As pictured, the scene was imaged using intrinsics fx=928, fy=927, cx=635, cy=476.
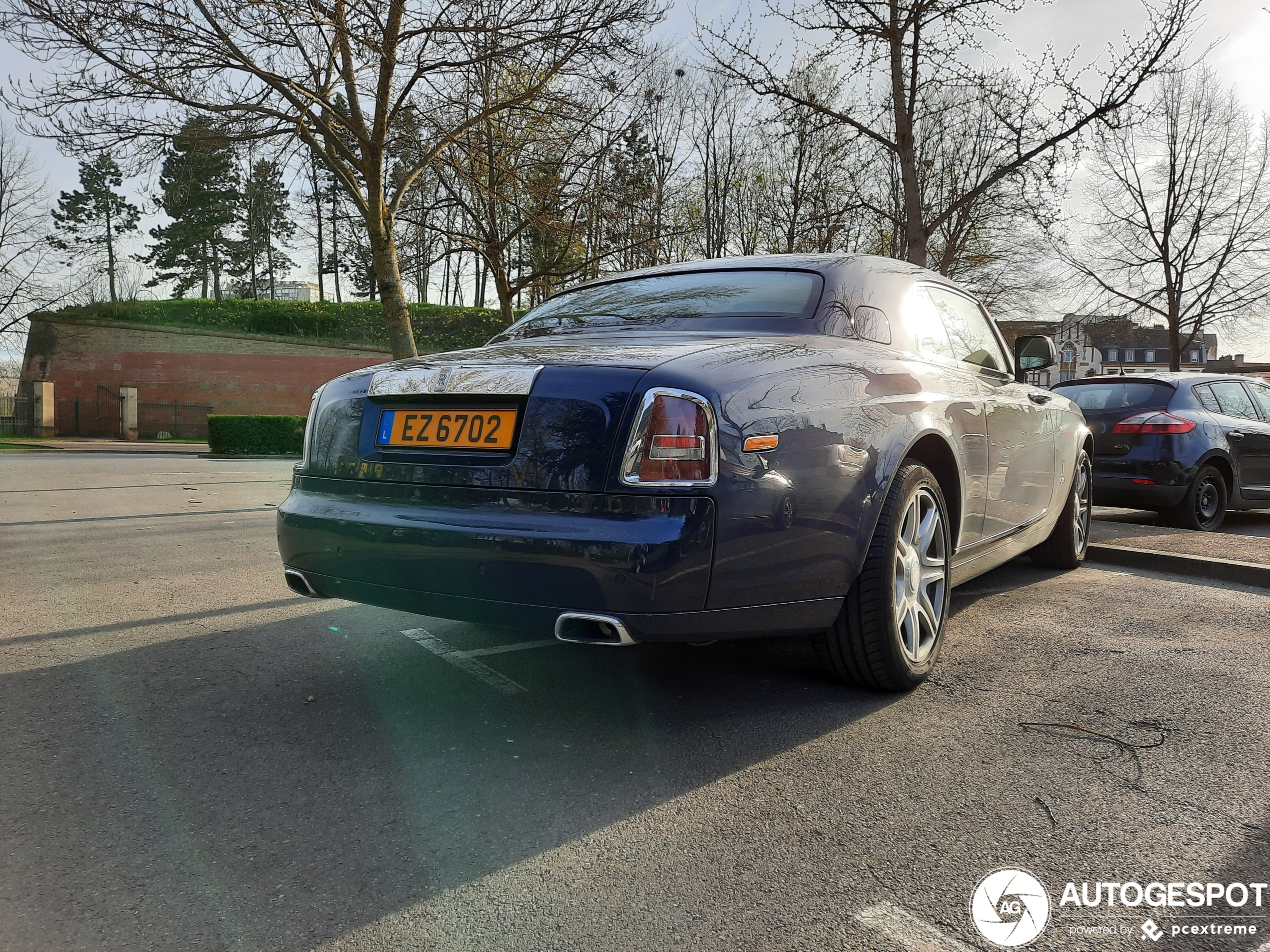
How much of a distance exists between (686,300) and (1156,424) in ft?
21.4

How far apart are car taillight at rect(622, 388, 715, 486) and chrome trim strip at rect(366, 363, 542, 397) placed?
40 cm

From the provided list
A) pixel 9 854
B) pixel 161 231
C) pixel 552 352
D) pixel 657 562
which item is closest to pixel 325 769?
pixel 9 854

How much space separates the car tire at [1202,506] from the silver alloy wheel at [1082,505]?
9.01 feet

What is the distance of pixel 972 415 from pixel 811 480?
144cm

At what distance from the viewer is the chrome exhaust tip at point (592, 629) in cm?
249

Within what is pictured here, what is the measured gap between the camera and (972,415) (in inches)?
153

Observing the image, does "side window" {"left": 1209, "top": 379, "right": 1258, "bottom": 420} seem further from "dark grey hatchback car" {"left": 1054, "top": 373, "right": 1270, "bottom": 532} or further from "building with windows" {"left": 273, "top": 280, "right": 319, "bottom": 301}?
"building with windows" {"left": 273, "top": 280, "right": 319, "bottom": 301}

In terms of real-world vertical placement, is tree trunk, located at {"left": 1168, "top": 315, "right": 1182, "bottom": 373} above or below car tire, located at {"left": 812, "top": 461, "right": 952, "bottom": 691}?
above

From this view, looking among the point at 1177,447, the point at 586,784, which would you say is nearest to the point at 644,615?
the point at 586,784

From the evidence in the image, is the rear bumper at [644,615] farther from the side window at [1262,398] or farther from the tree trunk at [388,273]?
the tree trunk at [388,273]

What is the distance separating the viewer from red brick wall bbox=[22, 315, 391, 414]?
A: 40562 millimetres

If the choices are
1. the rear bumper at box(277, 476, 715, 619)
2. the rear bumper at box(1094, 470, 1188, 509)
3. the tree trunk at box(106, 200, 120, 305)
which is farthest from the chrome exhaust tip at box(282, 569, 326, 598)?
the tree trunk at box(106, 200, 120, 305)

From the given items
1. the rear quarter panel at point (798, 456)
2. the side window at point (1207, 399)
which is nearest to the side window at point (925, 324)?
the rear quarter panel at point (798, 456)

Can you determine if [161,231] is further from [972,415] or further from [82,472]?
[972,415]
